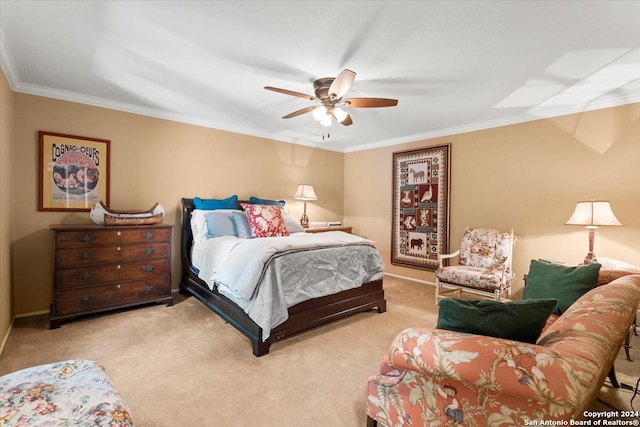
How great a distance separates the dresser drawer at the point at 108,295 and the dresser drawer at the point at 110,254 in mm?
272

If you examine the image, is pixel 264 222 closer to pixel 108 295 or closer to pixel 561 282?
pixel 108 295

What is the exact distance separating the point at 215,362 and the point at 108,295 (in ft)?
5.45

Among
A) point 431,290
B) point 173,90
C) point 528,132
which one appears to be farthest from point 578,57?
point 173,90

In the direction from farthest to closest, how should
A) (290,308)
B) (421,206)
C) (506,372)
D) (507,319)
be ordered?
(421,206) → (290,308) → (507,319) → (506,372)

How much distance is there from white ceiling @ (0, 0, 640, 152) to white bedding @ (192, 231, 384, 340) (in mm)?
1618

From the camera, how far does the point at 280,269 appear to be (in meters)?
2.47

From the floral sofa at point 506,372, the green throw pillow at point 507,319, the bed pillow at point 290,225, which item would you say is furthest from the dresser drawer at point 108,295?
the green throw pillow at point 507,319

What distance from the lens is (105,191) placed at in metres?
3.45

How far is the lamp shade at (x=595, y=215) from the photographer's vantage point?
277 centimetres

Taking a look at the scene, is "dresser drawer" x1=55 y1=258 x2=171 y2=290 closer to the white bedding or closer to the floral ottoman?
the white bedding

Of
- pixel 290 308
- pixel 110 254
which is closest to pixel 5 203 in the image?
pixel 110 254

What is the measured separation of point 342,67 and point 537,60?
1592mm

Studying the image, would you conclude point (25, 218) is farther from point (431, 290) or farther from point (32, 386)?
point (431, 290)

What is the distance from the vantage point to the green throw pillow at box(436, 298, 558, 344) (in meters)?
1.08
